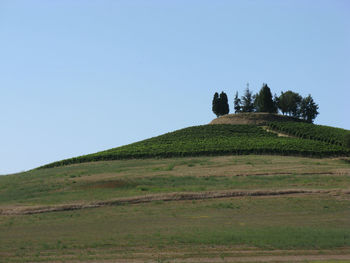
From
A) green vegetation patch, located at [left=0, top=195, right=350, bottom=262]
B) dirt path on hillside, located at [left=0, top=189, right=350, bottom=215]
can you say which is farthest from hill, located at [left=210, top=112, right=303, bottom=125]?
green vegetation patch, located at [left=0, top=195, right=350, bottom=262]

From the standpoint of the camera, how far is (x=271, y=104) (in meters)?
95.8

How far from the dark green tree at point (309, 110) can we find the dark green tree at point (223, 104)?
41.9ft

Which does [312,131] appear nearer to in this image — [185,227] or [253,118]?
[253,118]

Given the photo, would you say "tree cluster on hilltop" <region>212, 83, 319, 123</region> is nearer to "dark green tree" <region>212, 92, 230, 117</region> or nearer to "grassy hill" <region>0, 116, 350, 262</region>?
"dark green tree" <region>212, 92, 230, 117</region>

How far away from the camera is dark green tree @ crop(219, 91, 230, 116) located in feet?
323

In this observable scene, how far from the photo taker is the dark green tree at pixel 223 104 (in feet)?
323

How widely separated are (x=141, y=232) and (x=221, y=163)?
30091 mm

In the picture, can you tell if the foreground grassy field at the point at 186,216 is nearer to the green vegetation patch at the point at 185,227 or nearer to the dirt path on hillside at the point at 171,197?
the green vegetation patch at the point at 185,227

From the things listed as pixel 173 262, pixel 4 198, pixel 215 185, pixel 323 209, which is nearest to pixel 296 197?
pixel 323 209

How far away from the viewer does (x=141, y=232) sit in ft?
103

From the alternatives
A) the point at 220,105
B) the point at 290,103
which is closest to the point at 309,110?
the point at 290,103

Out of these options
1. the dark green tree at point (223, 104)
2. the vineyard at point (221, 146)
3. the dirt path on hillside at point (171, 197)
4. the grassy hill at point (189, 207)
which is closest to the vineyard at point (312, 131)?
the vineyard at point (221, 146)

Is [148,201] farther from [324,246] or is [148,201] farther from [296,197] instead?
[324,246]

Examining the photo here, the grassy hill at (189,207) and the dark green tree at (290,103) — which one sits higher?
the dark green tree at (290,103)
